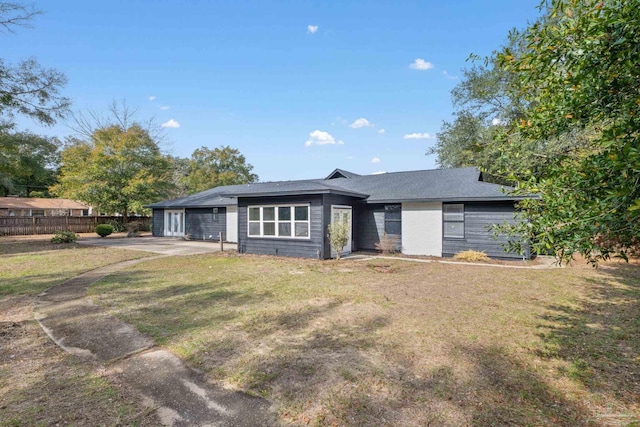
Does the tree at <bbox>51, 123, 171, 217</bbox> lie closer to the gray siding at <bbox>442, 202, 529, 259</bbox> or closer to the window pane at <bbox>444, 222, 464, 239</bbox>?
the window pane at <bbox>444, 222, 464, 239</bbox>

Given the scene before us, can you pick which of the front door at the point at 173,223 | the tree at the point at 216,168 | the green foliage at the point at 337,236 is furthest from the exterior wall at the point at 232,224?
the tree at the point at 216,168

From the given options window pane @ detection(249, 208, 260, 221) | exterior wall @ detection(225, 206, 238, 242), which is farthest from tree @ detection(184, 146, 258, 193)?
window pane @ detection(249, 208, 260, 221)

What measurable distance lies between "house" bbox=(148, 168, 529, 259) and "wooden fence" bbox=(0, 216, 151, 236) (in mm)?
18568

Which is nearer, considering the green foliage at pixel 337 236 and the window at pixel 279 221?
the green foliage at pixel 337 236

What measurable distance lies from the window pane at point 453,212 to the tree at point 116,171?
21.0 m

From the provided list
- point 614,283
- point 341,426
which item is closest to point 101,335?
point 341,426

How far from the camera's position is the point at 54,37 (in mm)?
12992

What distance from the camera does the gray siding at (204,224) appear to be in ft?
63.4

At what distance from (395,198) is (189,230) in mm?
14534

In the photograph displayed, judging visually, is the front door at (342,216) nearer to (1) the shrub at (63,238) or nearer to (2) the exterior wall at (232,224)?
(2) the exterior wall at (232,224)

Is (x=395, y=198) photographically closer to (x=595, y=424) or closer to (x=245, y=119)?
(x=595, y=424)

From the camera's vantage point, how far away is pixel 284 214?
12.7 m

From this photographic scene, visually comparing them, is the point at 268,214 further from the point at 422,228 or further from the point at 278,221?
the point at 422,228

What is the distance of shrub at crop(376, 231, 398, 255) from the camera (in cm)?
1315
